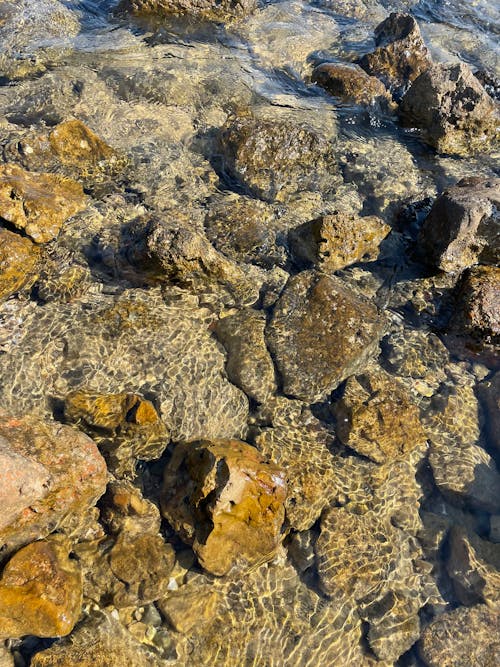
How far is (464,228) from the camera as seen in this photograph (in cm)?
666

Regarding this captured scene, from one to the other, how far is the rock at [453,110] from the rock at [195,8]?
513cm

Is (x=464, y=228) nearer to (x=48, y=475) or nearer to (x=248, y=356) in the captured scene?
(x=248, y=356)

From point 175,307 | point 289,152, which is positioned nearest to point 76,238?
point 175,307

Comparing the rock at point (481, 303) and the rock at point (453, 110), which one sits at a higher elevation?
the rock at point (453, 110)

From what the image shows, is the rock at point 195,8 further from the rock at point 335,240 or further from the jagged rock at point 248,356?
the jagged rock at point 248,356

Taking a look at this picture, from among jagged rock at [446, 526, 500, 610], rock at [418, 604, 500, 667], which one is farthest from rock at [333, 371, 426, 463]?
rock at [418, 604, 500, 667]

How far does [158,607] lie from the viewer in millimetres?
4664

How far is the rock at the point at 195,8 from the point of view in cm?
1114

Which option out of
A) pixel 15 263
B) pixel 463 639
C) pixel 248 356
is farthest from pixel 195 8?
pixel 463 639

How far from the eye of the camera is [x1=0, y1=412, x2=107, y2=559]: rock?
4.19 metres

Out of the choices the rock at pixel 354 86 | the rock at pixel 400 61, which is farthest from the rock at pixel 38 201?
the rock at pixel 400 61

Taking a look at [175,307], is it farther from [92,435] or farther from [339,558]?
[339,558]

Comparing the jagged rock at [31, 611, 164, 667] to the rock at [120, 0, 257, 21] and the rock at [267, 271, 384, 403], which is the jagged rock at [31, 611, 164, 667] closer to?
the rock at [267, 271, 384, 403]

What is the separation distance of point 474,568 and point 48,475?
4536 millimetres
